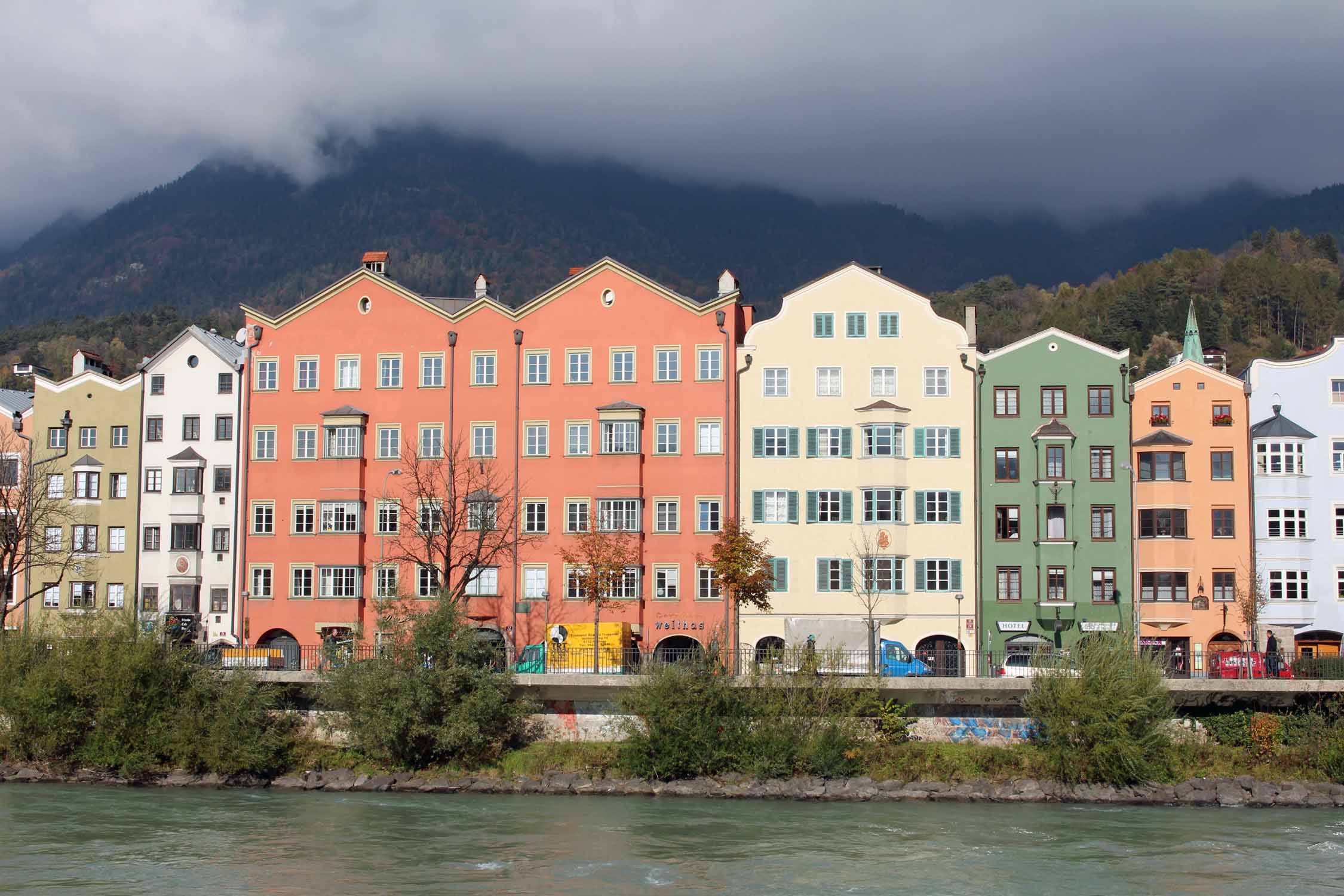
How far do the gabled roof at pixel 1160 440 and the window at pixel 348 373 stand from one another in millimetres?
36273

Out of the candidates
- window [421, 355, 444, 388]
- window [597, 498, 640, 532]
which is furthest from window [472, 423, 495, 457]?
window [597, 498, 640, 532]

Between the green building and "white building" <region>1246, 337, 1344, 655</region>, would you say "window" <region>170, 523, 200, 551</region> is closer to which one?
the green building

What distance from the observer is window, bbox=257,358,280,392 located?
2827 inches

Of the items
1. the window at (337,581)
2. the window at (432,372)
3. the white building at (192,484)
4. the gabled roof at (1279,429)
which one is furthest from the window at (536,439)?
the gabled roof at (1279,429)

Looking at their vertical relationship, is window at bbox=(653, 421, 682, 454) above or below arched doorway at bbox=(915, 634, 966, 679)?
above

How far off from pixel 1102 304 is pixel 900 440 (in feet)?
356

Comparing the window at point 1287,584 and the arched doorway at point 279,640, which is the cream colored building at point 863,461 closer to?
the window at point 1287,584

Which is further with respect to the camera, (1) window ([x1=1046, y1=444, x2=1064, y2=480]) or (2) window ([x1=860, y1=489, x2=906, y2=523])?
(2) window ([x1=860, y1=489, x2=906, y2=523])

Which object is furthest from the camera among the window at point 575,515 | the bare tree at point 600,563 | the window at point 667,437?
the window at point 575,515

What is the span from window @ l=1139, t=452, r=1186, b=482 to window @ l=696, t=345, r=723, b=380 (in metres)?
19.2

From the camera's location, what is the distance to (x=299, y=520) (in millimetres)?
70312

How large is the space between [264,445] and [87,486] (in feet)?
32.0

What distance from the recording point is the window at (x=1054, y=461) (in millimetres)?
65750

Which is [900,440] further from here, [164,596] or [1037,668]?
[164,596]
